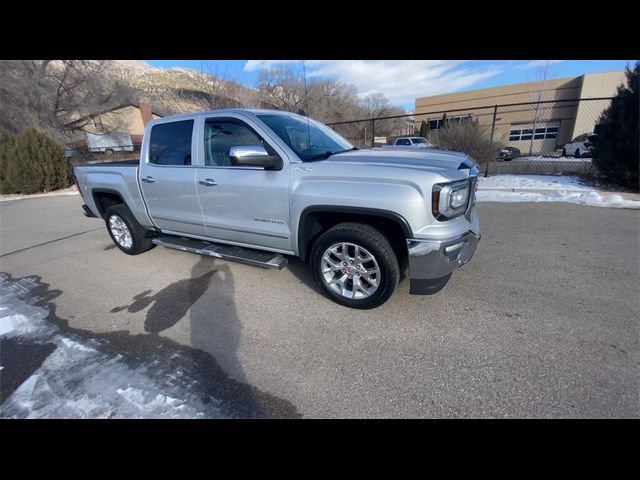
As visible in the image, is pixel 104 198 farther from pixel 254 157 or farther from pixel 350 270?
pixel 350 270

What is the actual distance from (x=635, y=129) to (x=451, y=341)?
887 centimetres

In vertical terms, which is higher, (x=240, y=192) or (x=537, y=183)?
(x=240, y=192)

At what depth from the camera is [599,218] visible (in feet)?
17.9

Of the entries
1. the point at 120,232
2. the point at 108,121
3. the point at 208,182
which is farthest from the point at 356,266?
the point at 108,121

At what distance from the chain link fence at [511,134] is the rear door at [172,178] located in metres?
5.79

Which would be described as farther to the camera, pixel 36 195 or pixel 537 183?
pixel 36 195

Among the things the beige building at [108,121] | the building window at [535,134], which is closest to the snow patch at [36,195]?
the beige building at [108,121]

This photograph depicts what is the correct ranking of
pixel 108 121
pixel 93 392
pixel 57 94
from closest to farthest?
1. pixel 93 392
2. pixel 57 94
3. pixel 108 121

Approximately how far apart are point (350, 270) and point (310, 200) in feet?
2.61

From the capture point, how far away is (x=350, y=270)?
2949 mm

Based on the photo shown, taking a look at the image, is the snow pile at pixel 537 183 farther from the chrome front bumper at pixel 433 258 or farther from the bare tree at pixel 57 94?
the bare tree at pixel 57 94

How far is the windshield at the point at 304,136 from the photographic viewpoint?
3213 mm

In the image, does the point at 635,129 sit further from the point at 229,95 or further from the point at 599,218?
the point at 229,95
